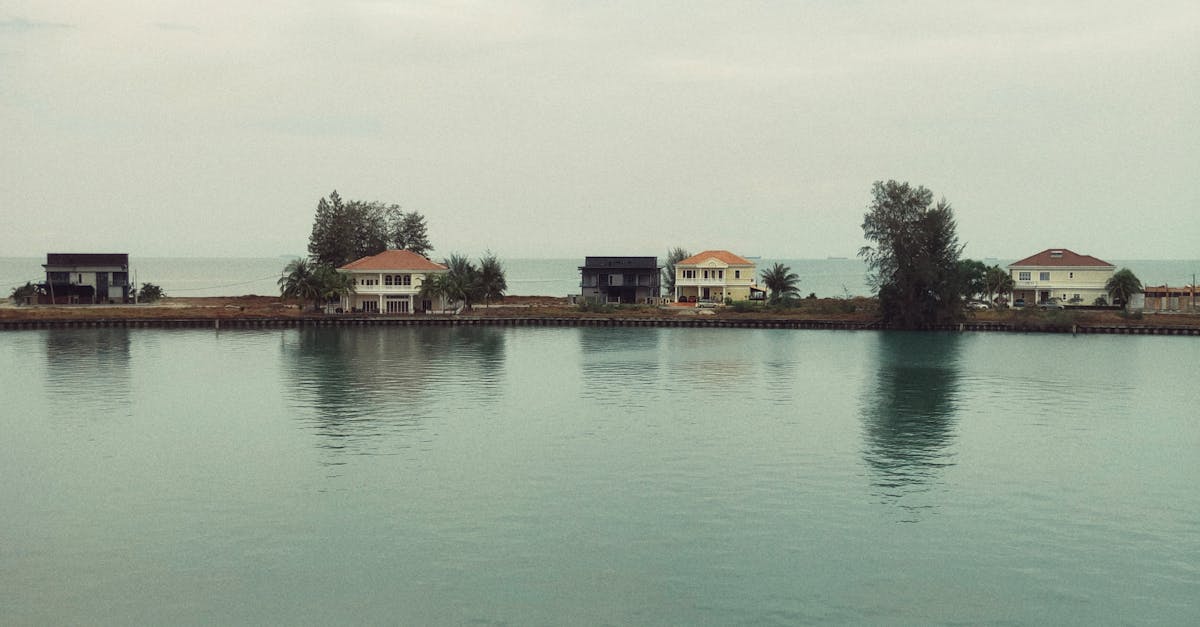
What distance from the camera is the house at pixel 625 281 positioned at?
15188 centimetres

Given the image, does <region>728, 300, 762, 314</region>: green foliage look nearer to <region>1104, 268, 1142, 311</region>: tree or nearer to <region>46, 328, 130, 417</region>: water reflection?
<region>1104, 268, 1142, 311</region>: tree

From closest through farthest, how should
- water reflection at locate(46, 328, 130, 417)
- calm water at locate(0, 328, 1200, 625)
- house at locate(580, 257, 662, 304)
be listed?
→ calm water at locate(0, 328, 1200, 625), water reflection at locate(46, 328, 130, 417), house at locate(580, 257, 662, 304)

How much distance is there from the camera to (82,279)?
5689 inches

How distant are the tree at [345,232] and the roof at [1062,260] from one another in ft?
313

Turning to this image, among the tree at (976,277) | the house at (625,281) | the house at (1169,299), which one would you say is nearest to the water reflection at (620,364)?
the house at (625,281)

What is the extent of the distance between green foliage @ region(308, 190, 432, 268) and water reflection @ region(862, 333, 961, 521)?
3207 inches

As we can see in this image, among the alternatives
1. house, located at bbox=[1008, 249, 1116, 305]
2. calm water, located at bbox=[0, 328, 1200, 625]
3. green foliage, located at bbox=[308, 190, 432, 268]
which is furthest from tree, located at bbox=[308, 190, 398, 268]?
house, located at bbox=[1008, 249, 1116, 305]

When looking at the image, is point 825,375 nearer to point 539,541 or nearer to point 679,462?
point 679,462

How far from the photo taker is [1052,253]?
145250 mm

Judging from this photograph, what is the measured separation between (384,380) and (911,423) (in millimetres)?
38185

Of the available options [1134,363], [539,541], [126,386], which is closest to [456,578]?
[539,541]

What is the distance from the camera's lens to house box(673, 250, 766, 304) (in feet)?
504

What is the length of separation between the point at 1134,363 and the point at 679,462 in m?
63.9

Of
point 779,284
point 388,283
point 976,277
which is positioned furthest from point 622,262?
point 976,277
